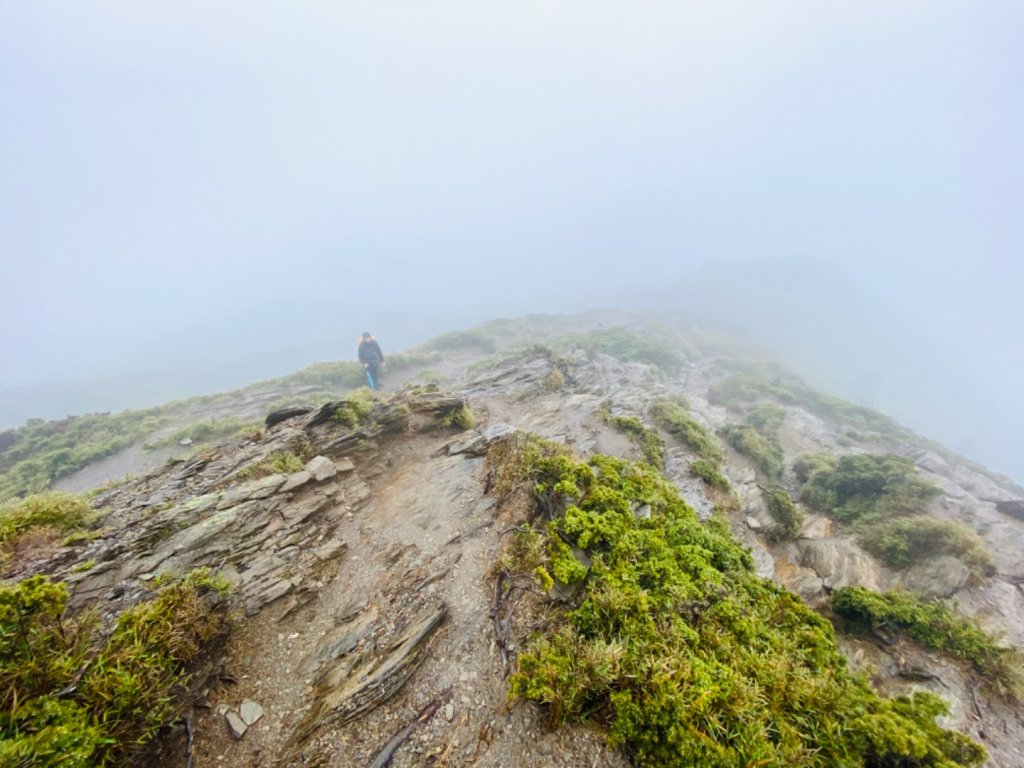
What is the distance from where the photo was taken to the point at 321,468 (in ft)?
32.7

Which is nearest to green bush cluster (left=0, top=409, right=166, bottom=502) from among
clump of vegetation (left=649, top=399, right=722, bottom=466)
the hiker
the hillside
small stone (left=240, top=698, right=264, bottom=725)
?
the hiker

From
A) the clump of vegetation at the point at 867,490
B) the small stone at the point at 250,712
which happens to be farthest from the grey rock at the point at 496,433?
the clump of vegetation at the point at 867,490

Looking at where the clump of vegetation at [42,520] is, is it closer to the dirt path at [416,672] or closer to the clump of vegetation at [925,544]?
the dirt path at [416,672]

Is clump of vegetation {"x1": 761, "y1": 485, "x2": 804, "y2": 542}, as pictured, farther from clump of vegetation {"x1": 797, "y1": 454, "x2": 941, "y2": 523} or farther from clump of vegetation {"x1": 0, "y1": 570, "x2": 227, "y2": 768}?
clump of vegetation {"x1": 0, "y1": 570, "x2": 227, "y2": 768}

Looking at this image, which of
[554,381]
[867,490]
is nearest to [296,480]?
[554,381]

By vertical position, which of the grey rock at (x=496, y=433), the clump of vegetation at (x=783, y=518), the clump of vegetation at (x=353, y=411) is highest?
the clump of vegetation at (x=353, y=411)

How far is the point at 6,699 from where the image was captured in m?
3.41

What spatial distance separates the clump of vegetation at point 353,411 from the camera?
1218cm

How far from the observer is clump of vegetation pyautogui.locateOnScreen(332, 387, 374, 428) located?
1218 centimetres

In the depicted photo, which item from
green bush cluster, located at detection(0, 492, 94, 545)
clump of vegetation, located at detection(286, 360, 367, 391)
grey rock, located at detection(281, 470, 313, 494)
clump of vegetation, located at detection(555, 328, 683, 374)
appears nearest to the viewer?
green bush cluster, located at detection(0, 492, 94, 545)

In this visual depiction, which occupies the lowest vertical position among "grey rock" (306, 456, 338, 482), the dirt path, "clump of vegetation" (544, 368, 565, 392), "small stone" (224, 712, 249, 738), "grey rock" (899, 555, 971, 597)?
"grey rock" (899, 555, 971, 597)

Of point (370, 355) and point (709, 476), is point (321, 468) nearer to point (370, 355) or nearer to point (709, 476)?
point (709, 476)

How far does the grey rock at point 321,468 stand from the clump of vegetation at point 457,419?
4.92 meters

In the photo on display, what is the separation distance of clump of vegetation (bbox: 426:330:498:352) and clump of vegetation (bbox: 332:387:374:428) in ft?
122
